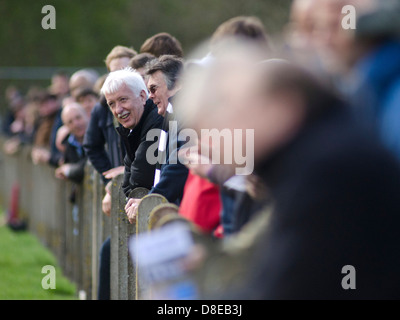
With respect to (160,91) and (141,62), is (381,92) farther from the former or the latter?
(141,62)

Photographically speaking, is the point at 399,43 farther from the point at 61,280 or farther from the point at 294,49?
the point at 61,280

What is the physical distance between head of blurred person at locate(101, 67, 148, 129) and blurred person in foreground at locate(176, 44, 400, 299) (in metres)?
3.87

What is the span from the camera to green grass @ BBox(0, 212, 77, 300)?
8914 mm

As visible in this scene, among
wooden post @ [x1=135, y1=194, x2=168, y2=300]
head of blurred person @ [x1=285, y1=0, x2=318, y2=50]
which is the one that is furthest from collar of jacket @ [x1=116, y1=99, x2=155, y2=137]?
head of blurred person @ [x1=285, y1=0, x2=318, y2=50]

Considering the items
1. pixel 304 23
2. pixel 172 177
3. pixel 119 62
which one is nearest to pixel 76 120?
pixel 119 62

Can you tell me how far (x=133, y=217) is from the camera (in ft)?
18.0

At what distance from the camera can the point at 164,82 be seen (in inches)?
234

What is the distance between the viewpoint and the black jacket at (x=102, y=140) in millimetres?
7910

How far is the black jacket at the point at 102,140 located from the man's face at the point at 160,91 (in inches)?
74.0

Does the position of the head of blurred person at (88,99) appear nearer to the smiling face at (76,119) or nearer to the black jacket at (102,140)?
the smiling face at (76,119)

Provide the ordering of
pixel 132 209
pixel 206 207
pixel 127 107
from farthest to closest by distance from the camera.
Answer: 1. pixel 127 107
2. pixel 132 209
3. pixel 206 207

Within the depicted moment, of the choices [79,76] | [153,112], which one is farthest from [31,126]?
[153,112]

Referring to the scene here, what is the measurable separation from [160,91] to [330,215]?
12.0 ft
